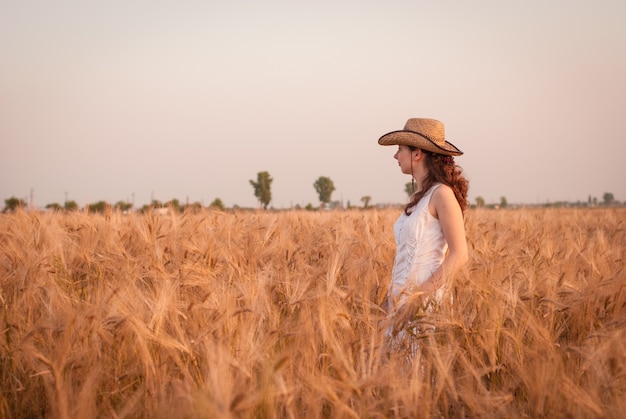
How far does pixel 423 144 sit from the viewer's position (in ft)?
9.92

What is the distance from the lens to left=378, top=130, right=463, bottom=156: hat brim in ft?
9.86

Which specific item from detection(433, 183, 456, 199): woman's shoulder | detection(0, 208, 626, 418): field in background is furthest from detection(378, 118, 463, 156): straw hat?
detection(0, 208, 626, 418): field in background

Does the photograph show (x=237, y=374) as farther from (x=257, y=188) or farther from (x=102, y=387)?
(x=257, y=188)

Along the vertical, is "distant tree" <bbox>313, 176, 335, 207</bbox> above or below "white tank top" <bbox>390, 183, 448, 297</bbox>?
above

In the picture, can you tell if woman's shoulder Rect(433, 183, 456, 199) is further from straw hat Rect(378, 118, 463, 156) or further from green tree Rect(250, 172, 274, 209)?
green tree Rect(250, 172, 274, 209)

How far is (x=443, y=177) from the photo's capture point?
3057 millimetres

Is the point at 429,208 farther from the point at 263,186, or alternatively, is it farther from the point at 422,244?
the point at 263,186

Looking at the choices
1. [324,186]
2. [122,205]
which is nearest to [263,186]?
[324,186]

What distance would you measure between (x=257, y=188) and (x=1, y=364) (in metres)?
87.3

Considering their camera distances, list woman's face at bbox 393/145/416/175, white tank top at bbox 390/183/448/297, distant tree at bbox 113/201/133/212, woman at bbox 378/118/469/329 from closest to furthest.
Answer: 1. woman at bbox 378/118/469/329
2. white tank top at bbox 390/183/448/297
3. woman's face at bbox 393/145/416/175
4. distant tree at bbox 113/201/133/212

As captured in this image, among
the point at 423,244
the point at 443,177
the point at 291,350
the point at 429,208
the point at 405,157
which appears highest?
the point at 405,157

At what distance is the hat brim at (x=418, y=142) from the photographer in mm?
3006

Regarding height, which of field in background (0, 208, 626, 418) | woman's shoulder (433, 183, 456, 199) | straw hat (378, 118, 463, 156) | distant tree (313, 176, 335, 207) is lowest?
field in background (0, 208, 626, 418)

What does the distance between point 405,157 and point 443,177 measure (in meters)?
0.28
